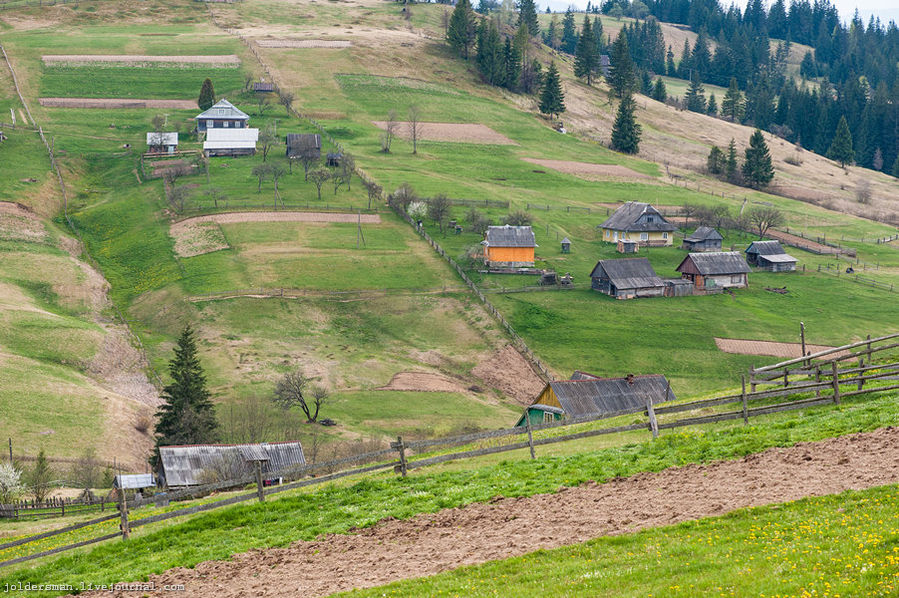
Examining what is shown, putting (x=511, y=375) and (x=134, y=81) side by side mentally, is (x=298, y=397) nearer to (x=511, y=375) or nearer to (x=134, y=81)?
(x=511, y=375)

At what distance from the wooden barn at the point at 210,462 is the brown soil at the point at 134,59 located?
131739 millimetres

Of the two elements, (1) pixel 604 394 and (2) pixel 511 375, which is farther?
(2) pixel 511 375

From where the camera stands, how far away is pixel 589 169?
463 ft

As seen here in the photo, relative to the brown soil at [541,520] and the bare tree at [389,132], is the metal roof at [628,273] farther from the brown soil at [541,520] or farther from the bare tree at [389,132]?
the brown soil at [541,520]

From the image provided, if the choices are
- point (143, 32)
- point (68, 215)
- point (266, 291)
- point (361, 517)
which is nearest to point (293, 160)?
point (68, 215)

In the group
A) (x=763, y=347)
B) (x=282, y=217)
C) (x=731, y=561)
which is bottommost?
(x=763, y=347)

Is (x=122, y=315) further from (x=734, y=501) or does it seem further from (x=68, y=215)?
(x=734, y=501)

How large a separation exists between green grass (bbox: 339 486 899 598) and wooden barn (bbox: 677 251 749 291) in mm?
77196

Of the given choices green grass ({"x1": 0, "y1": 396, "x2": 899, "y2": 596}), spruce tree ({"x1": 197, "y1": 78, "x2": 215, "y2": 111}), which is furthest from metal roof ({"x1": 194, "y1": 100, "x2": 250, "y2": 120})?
green grass ({"x1": 0, "y1": 396, "x2": 899, "y2": 596})

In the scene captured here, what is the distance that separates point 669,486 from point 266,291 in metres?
67.1

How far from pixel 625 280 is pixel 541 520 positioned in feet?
231

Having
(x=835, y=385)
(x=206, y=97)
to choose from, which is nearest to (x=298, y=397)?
(x=835, y=385)

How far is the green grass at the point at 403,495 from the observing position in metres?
22.7

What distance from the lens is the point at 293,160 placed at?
12188 centimetres
